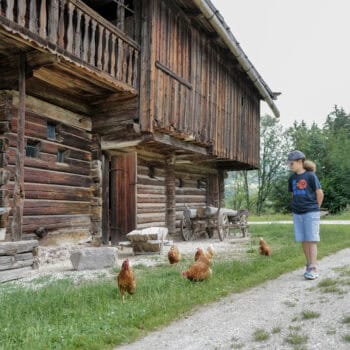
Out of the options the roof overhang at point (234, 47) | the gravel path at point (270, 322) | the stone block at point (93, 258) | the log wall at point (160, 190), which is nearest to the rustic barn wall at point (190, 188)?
the log wall at point (160, 190)

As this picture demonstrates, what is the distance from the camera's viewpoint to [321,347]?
297cm

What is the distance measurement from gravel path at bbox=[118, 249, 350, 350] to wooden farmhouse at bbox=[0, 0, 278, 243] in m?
3.75

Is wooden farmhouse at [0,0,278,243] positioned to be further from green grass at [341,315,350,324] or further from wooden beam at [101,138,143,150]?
green grass at [341,315,350,324]

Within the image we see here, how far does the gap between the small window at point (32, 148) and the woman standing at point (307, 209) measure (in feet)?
16.3

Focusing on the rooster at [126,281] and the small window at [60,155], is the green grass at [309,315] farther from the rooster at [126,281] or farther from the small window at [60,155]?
the small window at [60,155]

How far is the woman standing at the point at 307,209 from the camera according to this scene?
18.1ft

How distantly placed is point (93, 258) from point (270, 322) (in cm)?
394

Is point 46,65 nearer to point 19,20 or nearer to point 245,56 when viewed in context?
point 19,20

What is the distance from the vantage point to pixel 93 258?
688 cm

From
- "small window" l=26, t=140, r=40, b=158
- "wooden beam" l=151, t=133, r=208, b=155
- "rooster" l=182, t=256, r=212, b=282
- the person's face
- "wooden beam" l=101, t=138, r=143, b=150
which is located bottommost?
"rooster" l=182, t=256, r=212, b=282

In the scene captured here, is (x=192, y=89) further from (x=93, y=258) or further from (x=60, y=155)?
(x=93, y=258)

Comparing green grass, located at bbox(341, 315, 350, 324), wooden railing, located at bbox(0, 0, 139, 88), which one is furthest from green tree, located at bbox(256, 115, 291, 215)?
green grass, located at bbox(341, 315, 350, 324)

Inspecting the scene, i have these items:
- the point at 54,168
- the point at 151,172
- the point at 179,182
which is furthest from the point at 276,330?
the point at 179,182

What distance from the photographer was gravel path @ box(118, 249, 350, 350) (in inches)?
125
